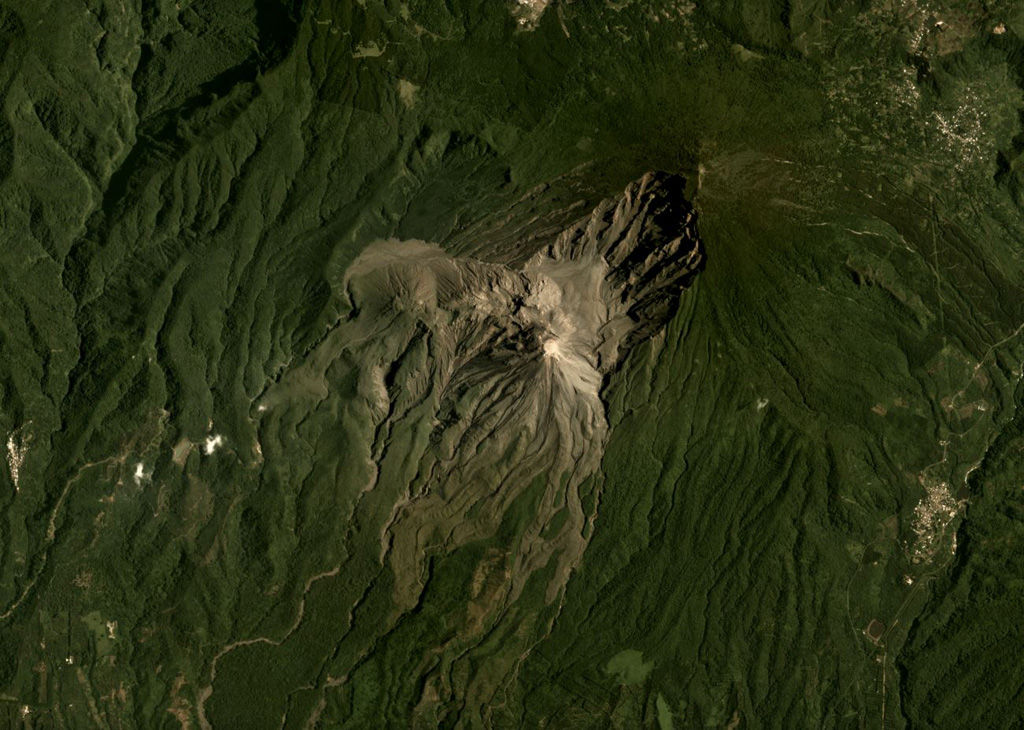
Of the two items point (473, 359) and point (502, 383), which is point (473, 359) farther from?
point (502, 383)

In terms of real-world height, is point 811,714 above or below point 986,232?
below

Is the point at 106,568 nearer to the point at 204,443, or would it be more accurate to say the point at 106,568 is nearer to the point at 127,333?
the point at 204,443

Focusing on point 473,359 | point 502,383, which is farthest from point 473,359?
point 502,383

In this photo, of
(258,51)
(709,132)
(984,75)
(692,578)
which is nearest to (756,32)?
(709,132)

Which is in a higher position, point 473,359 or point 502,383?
point 473,359
